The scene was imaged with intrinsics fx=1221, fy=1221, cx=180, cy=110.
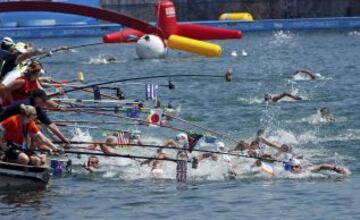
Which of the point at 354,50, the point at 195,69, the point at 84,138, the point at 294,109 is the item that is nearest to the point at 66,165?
the point at 84,138

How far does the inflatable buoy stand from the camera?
50344 millimetres

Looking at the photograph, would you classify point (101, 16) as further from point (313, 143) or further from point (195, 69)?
point (313, 143)

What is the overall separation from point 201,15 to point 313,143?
212 feet

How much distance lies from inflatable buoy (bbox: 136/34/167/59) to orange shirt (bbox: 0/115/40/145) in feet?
102

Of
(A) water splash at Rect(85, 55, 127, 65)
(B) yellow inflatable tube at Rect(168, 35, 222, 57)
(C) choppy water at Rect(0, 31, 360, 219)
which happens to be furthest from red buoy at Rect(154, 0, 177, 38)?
(B) yellow inflatable tube at Rect(168, 35, 222, 57)

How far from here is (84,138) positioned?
24609mm

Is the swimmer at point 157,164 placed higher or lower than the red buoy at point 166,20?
lower

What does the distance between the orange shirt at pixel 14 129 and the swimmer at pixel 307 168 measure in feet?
14.1

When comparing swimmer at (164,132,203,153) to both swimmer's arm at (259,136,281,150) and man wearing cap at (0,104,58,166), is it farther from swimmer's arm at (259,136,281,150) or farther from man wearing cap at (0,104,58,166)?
man wearing cap at (0,104,58,166)

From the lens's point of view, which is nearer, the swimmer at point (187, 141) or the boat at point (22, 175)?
the boat at point (22, 175)

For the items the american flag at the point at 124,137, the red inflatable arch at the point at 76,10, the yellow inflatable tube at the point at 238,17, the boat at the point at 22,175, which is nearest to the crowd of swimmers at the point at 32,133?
the boat at the point at 22,175

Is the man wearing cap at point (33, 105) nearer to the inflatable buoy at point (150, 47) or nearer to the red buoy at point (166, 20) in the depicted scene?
the inflatable buoy at point (150, 47)

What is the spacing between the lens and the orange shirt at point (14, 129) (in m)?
19.1

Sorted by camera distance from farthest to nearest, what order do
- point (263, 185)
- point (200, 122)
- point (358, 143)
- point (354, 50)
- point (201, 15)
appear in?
1. point (201, 15)
2. point (354, 50)
3. point (200, 122)
4. point (358, 143)
5. point (263, 185)
